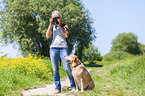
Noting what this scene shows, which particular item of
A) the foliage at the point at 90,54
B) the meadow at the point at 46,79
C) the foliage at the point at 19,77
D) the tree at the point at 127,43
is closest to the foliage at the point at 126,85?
the meadow at the point at 46,79

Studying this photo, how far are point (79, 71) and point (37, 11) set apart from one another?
14.2m

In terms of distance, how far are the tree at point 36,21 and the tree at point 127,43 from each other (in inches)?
1093

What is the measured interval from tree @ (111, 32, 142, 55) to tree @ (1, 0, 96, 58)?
2776 centimetres

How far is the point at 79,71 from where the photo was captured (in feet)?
13.8

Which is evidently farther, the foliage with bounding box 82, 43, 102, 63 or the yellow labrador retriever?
the foliage with bounding box 82, 43, 102, 63

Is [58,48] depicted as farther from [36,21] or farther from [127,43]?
[127,43]

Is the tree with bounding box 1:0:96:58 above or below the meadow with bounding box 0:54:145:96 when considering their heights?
above

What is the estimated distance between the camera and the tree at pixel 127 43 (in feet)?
148

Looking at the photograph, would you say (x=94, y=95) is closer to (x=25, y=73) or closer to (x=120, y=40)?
(x=25, y=73)

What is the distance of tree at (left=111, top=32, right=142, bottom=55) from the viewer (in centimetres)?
4522

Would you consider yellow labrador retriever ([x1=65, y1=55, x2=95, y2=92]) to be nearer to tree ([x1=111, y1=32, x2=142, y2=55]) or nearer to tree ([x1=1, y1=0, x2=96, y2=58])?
tree ([x1=1, y1=0, x2=96, y2=58])

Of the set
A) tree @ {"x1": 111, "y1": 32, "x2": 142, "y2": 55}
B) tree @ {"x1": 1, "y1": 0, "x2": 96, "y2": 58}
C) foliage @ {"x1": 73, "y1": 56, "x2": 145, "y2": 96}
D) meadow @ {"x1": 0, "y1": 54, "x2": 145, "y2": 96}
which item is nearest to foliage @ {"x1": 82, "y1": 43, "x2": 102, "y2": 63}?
tree @ {"x1": 1, "y1": 0, "x2": 96, "y2": 58}

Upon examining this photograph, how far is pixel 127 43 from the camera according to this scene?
4584 centimetres

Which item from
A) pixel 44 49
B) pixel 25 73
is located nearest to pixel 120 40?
pixel 44 49
